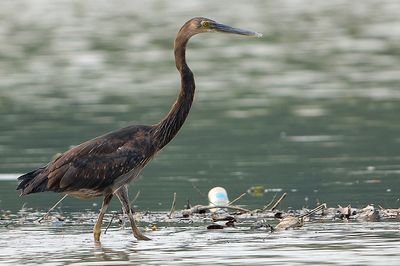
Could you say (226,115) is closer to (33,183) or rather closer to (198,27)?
(198,27)

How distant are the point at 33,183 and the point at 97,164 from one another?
0.70m

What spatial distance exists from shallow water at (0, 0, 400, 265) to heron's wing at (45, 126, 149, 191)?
0.61 meters

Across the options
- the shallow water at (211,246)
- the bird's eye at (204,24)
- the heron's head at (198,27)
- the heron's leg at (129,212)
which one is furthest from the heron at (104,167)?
the bird's eye at (204,24)

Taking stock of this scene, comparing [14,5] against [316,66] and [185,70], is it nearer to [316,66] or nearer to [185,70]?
[316,66]

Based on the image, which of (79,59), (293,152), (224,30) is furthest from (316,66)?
(224,30)

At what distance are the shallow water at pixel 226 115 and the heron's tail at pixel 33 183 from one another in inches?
20.2

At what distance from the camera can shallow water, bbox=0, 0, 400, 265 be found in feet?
45.4

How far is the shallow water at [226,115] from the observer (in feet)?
45.4

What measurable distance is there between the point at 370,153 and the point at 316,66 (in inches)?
530

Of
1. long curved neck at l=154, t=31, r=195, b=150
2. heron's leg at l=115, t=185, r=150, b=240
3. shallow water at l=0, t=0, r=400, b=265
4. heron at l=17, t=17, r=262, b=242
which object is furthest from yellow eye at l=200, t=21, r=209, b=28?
shallow water at l=0, t=0, r=400, b=265

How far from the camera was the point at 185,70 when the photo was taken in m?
15.1

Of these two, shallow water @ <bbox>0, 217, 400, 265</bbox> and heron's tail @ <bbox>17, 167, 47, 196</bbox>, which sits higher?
heron's tail @ <bbox>17, 167, 47, 196</bbox>

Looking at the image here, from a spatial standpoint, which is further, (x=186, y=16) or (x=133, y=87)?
(x=186, y=16)

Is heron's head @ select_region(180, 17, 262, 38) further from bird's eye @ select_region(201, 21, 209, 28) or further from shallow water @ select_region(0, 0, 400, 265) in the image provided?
shallow water @ select_region(0, 0, 400, 265)
